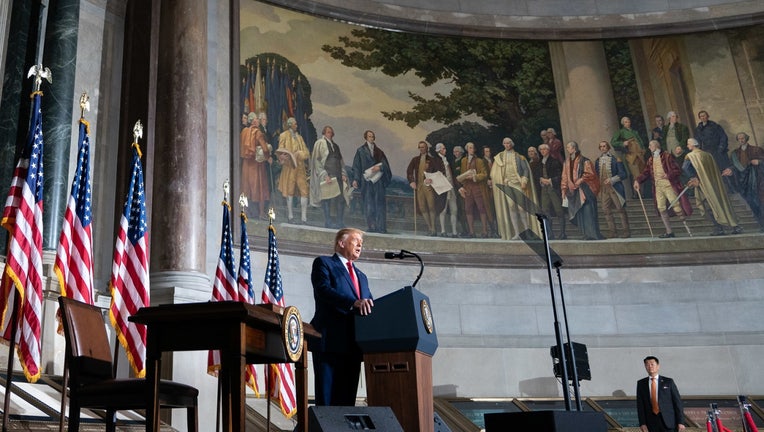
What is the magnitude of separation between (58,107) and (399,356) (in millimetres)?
5865

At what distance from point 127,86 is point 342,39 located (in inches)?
168

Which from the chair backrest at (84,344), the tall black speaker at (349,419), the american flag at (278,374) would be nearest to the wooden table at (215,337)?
the tall black speaker at (349,419)

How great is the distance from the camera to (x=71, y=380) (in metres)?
4.25

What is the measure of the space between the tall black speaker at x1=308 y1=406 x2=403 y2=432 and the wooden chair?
0.97 m

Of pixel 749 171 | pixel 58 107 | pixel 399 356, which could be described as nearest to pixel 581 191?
pixel 749 171

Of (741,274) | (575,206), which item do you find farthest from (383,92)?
(741,274)

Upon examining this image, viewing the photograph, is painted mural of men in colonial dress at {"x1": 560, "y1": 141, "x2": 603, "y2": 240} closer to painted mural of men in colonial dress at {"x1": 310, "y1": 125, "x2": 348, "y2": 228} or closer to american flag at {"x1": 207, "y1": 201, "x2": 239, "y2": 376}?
painted mural of men in colonial dress at {"x1": 310, "y1": 125, "x2": 348, "y2": 228}

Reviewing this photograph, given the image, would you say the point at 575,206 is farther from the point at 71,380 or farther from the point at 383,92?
the point at 71,380

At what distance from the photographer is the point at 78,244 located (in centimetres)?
625

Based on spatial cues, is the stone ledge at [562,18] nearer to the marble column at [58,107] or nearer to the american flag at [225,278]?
the marble column at [58,107]

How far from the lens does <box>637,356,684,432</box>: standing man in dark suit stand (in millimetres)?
8500

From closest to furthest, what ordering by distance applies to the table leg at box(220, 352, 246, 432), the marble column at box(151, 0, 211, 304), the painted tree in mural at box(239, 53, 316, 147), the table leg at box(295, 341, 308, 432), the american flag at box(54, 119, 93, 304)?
1. the table leg at box(220, 352, 246, 432)
2. the table leg at box(295, 341, 308, 432)
3. the american flag at box(54, 119, 93, 304)
4. the marble column at box(151, 0, 211, 304)
5. the painted tree in mural at box(239, 53, 316, 147)

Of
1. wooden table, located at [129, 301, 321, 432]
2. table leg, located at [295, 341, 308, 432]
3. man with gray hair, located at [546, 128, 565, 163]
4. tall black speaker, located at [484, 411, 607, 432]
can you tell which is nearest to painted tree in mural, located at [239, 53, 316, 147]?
man with gray hair, located at [546, 128, 565, 163]

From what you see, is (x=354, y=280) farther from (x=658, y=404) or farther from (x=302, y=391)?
(x=658, y=404)
